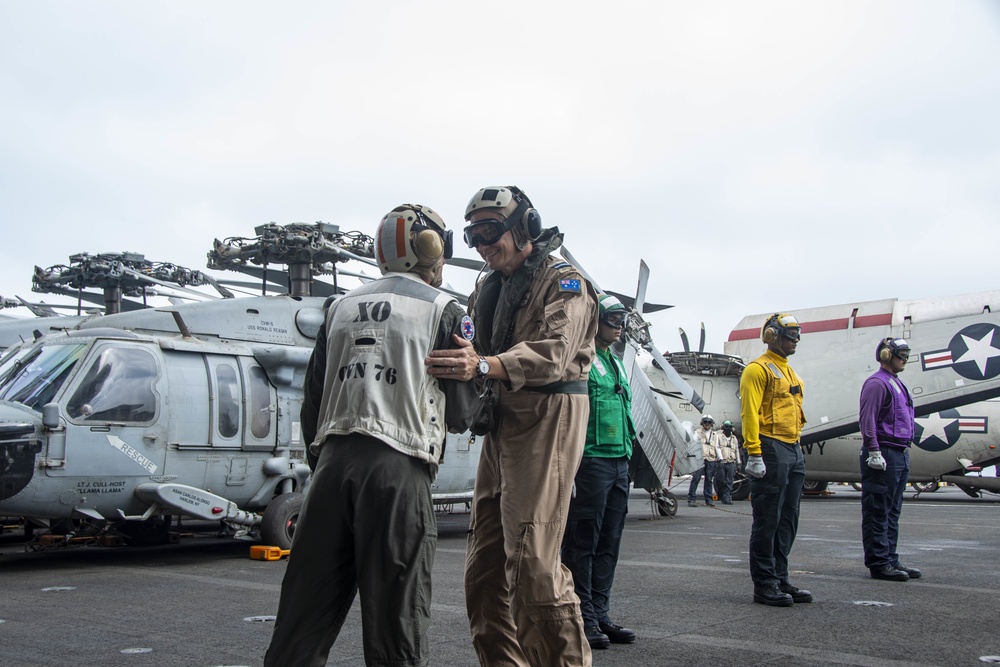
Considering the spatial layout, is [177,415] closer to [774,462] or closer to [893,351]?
[774,462]

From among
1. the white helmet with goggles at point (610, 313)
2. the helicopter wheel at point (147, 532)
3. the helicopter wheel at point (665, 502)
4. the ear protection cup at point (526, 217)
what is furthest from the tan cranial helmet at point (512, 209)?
the helicopter wheel at point (665, 502)

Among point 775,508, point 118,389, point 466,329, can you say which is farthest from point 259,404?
point 466,329

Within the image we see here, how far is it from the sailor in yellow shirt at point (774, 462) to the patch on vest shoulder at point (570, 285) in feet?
9.66

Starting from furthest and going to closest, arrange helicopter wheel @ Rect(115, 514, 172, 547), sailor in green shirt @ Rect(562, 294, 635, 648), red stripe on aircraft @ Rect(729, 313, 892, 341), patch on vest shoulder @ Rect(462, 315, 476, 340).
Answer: red stripe on aircraft @ Rect(729, 313, 892, 341) → helicopter wheel @ Rect(115, 514, 172, 547) → sailor in green shirt @ Rect(562, 294, 635, 648) → patch on vest shoulder @ Rect(462, 315, 476, 340)

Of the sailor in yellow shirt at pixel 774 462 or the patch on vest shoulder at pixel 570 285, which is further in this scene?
the sailor in yellow shirt at pixel 774 462

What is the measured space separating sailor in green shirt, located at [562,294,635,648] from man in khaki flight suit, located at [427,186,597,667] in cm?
145

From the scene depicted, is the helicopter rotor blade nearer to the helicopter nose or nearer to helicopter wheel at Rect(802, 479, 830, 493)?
the helicopter nose

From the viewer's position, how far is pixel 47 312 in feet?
56.4

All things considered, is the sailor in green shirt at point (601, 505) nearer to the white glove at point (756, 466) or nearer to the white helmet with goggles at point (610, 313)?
the white helmet with goggles at point (610, 313)

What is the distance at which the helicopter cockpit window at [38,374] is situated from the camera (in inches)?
321

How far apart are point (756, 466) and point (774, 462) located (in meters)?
0.24

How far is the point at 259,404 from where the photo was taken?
375 inches

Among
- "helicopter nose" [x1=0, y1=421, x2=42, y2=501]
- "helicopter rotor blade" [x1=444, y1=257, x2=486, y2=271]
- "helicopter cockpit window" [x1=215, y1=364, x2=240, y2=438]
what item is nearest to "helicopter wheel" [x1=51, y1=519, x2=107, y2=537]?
"helicopter nose" [x1=0, y1=421, x2=42, y2=501]

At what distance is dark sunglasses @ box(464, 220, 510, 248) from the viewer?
141 inches
